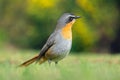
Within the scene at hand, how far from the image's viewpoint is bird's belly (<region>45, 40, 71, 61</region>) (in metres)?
11.0

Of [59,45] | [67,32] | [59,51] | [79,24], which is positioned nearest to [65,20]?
[67,32]

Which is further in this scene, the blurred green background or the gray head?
the blurred green background

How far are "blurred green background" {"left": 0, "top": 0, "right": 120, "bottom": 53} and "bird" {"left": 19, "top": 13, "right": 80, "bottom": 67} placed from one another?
14768 millimetres

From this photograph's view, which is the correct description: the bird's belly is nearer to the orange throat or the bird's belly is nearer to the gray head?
the orange throat

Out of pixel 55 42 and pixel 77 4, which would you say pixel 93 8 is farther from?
pixel 55 42

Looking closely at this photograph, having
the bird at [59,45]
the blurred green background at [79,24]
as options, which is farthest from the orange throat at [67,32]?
the blurred green background at [79,24]

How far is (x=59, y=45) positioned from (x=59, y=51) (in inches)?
4.5

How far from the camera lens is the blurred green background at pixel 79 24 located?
2661 centimetres

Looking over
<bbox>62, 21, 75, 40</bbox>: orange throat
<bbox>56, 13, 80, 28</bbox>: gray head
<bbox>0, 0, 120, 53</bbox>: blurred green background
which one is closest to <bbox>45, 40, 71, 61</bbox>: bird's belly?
<bbox>62, 21, 75, 40</bbox>: orange throat

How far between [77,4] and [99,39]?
6.63ft

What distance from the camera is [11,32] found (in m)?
29.0

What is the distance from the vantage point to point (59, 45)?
1115cm

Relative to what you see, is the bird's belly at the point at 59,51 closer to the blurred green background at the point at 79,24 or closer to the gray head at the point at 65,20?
the gray head at the point at 65,20

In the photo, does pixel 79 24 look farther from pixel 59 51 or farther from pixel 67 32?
pixel 59 51
